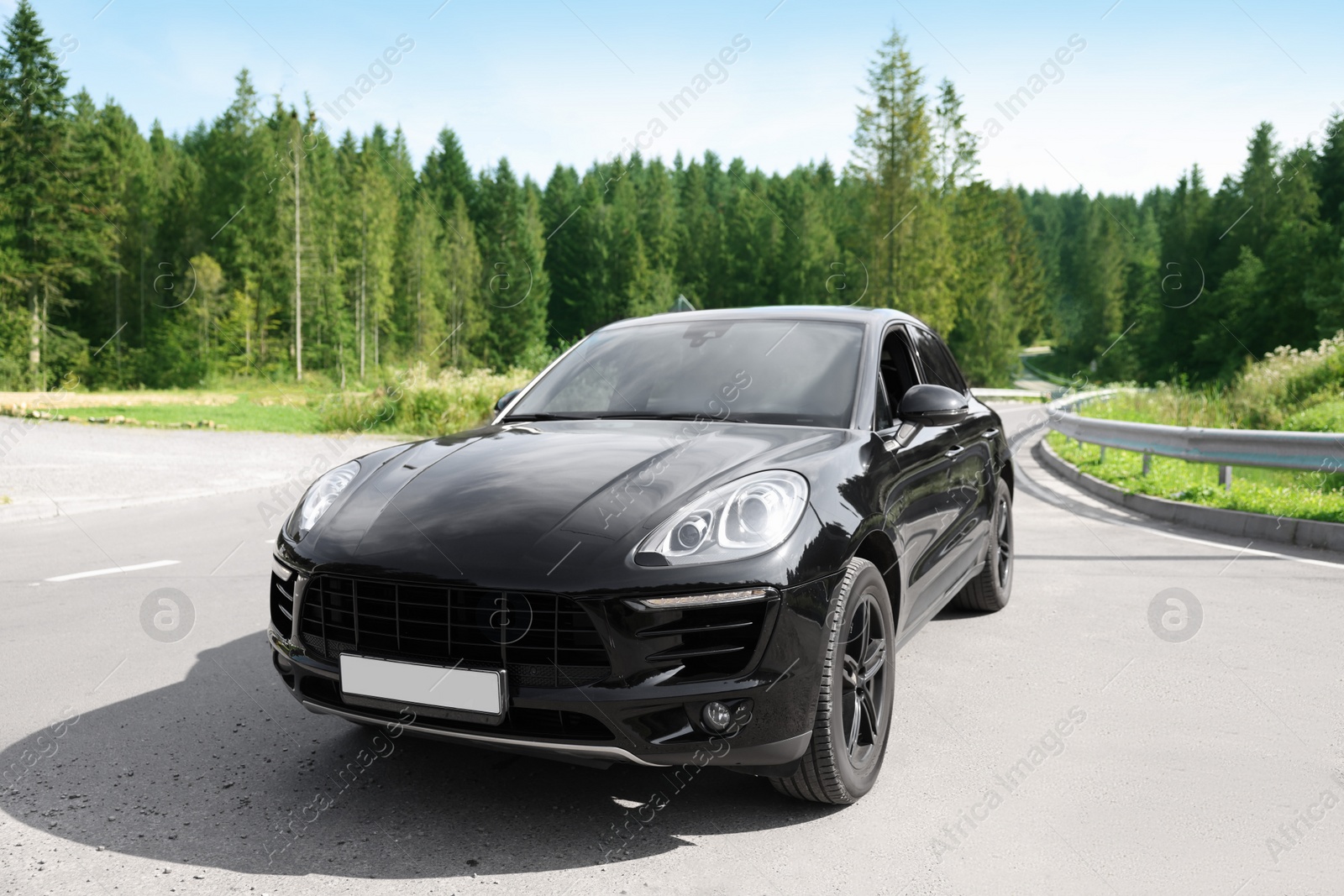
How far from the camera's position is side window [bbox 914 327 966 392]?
5.31 m

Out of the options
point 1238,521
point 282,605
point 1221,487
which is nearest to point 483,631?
point 282,605

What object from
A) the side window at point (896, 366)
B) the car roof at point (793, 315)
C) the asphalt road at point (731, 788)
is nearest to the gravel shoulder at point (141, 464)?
the asphalt road at point (731, 788)

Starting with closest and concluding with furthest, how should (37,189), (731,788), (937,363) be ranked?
(731,788) → (937,363) → (37,189)

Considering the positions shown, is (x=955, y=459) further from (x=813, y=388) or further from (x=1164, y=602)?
(x=1164, y=602)

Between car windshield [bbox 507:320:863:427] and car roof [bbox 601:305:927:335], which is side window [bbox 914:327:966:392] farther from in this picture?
car windshield [bbox 507:320:863:427]

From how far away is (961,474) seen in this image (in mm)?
5090

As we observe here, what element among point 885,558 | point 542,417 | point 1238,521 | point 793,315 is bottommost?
point 1238,521

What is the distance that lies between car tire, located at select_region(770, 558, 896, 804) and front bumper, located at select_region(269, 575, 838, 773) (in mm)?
73

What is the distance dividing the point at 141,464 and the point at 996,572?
39.8 ft

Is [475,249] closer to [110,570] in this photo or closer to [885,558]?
[110,570]

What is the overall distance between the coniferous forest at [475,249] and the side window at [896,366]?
25.2 meters

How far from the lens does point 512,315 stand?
75062 mm

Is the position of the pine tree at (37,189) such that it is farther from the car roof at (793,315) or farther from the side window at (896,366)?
the side window at (896,366)

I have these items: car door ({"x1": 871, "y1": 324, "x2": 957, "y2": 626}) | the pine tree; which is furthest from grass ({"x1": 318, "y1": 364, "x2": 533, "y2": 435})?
the pine tree
